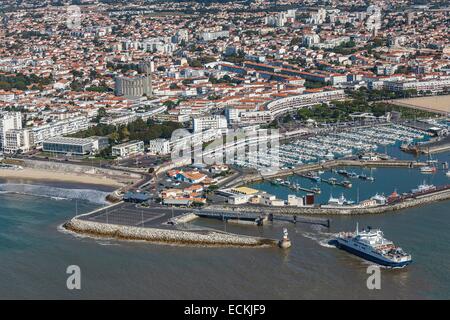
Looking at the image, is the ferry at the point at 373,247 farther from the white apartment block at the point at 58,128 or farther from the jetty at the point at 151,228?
the white apartment block at the point at 58,128

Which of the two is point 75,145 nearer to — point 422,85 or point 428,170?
point 428,170

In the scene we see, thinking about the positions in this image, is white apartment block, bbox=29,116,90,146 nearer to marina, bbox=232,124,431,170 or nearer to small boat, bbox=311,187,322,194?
marina, bbox=232,124,431,170

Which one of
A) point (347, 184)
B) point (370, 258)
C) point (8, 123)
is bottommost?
point (370, 258)

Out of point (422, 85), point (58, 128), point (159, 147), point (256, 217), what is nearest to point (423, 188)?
point (256, 217)

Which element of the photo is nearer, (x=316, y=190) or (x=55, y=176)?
(x=316, y=190)

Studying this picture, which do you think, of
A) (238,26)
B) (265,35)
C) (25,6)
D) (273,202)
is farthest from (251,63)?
(25,6)

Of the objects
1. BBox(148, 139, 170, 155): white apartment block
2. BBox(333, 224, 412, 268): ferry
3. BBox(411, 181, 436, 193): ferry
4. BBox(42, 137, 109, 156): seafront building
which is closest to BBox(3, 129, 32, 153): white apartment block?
BBox(42, 137, 109, 156): seafront building

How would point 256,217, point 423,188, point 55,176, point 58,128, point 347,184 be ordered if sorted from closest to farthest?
point 256,217 → point 423,188 → point 347,184 → point 55,176 → point 58,128
